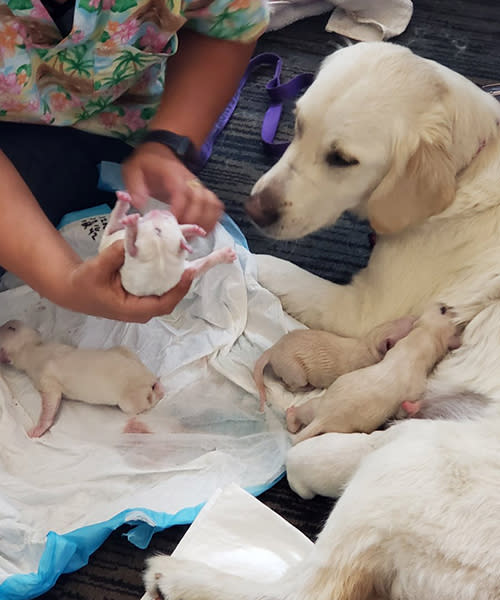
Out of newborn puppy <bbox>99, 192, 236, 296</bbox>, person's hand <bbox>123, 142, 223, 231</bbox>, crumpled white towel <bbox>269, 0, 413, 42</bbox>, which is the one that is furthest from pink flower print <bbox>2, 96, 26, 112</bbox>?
crumpled white towel <bbox>269, 0, 413, 42</bbox>

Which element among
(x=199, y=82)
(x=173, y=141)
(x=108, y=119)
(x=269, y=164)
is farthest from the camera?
(x=269, y=164)

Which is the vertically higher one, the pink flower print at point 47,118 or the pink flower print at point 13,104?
the pink flower print at point 13,104

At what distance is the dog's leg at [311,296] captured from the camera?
1.51m

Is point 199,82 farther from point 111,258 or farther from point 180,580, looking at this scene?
point 180,580

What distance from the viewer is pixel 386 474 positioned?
1.07 meters

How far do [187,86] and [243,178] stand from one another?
0.54 metres

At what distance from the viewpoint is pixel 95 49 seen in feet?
4.31

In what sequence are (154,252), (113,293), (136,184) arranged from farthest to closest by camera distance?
(136,184)
(113,293)
(154,252)

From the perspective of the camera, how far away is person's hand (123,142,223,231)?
1185 millimetres

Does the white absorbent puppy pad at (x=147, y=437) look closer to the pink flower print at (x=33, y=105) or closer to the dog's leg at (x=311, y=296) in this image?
the dog's leg at (x=311, y=296)

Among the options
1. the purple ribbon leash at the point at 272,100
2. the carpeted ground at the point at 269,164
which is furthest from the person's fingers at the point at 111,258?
the purple ribbon leash at the point at 272,100

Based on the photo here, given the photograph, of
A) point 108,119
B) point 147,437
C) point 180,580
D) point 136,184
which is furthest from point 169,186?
point 180,580

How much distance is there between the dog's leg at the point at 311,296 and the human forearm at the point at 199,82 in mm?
359

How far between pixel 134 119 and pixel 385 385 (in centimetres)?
81
